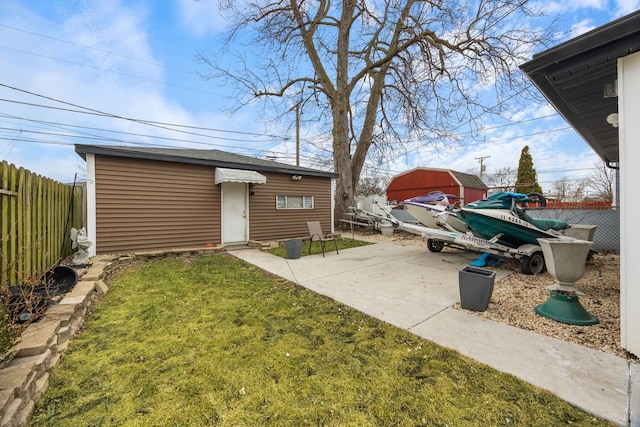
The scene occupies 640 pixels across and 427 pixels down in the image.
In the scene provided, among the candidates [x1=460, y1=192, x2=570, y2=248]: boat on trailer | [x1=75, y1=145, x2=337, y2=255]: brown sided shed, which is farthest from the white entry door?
[x1=460, y1=192, x2=570, y2=248]: boat on trailer

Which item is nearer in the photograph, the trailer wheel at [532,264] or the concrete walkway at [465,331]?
the concrete walkway at [465,331]

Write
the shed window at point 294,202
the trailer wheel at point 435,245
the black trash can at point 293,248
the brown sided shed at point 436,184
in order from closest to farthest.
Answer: the black trash can at point 293,248 < the trailer wheel at point 435,245 < the shed window at point 294,202 < the brown sided shed at point 436,184

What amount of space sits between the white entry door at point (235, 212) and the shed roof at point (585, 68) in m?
7.42

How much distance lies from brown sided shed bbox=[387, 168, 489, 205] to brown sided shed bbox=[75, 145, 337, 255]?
42.6 ft

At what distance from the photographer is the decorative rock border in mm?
1561

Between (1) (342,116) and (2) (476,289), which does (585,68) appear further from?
(1) (342,116)

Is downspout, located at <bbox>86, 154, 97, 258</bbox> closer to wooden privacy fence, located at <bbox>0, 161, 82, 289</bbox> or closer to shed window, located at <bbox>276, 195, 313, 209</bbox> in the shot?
wooden privacy fence, located at <bbox>0, 161, 82, 289</bbox>

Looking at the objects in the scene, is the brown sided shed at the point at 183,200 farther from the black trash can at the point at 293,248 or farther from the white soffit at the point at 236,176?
the black trash can at the point at 293,248

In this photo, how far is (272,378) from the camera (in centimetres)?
203

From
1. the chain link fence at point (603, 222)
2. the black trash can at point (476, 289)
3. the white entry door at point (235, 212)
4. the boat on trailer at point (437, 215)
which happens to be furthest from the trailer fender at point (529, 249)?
the white entry door at point (235, 212)

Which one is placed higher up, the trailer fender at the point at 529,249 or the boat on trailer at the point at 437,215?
the boat on trailer at the point at 437,215

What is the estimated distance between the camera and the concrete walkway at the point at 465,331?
1.87 m

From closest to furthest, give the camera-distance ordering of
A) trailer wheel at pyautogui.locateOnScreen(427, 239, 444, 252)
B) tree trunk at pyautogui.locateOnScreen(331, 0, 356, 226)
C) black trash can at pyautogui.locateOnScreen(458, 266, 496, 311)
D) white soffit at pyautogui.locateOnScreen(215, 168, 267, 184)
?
black trash can at pyautogui.locateOnScreen(458, 266, 496, 311), white soffit at pyautogui.locateOnScreen(215, 168, 267, 184), trailer wheel at pyautogui.locateOnScreen(427, 239, 444, 252), tree trunk at pyautogui.locateOnScreen(331, 0, 356, 226)

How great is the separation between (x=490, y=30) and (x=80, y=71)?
54.1ft
